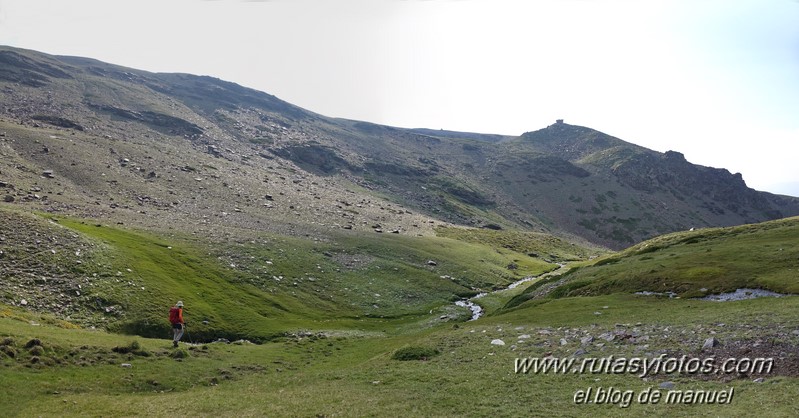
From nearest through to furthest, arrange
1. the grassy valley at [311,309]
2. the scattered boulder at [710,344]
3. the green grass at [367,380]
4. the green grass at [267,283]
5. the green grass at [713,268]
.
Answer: the green grass at [367,380], the grassy valley at [311,309], the scattered boulder at [710,344], the green grass at [713,268], the green grass at [267,283]

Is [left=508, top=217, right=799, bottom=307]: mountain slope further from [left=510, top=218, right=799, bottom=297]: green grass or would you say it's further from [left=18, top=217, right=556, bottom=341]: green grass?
[left=18, top=217, right=556, bottom=341]: green grass

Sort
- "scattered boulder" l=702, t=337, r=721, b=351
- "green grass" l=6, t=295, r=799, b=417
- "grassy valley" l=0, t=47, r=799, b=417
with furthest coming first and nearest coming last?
1. "scattered boulder" l=702, t=337, r=721, b=351
2. "grassy valley" l=0, t=47, r=799, b=417
3. "green grass" l=6, t=295, r=799, b=417

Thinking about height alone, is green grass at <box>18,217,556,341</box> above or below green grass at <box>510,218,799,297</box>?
below

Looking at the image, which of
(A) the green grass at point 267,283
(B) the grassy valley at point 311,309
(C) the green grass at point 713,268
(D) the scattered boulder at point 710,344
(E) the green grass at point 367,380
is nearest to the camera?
(E) the green grass at point 367,380

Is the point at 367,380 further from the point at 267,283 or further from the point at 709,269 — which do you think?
the point at 709,269

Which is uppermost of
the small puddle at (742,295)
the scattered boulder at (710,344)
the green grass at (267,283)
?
the small puddle at (742,295)

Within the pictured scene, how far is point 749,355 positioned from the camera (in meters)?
26.2

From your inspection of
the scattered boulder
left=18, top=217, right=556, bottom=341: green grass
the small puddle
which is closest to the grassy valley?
the scattered boulder

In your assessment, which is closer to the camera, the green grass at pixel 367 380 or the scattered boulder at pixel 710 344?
the green grass at pixel 367 380

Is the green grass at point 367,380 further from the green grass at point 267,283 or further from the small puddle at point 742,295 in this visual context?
the green grass at point 267,283

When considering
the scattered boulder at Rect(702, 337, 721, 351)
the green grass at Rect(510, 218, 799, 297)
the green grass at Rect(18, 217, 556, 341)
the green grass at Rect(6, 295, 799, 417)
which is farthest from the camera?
the green grass at Rect(18, 217, 556, 341)

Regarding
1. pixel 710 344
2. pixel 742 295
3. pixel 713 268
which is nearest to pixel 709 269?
pixel 713 268

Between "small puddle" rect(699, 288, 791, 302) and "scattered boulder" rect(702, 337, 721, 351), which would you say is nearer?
"scattered boulder" rect(702, 337, 721, 351)

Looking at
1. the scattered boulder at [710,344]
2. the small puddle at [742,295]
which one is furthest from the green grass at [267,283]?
the scattered boulder at [710,344]
